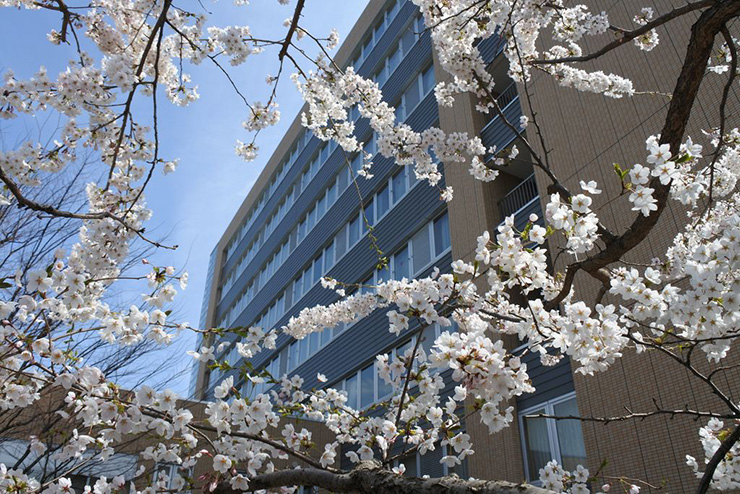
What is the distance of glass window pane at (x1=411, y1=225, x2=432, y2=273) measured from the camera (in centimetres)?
1345

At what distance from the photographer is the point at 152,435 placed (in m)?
3.35

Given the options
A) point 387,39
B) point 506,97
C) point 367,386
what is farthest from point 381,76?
point 367,386

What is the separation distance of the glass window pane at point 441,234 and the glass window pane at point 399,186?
2.13 m

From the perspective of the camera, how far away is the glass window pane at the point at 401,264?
1422 centimetres

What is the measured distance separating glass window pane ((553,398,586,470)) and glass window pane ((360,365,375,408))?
5.97 m

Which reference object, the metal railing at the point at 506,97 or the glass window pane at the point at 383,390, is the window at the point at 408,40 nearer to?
the metal railing at the point at 506,97

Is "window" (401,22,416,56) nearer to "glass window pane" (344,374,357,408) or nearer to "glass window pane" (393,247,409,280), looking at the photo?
"glass window pane" (393,247,409,280)

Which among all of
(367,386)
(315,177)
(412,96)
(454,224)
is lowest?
(367,386)

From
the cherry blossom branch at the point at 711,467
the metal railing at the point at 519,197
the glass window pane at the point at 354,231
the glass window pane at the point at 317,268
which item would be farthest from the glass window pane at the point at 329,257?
the cherry blossom branch at the point at 711,467

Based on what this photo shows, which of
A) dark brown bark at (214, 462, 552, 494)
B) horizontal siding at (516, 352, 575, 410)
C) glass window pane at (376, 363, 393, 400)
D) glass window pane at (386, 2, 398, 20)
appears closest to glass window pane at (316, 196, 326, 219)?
glass window pane at (386, 2, 398, 20)

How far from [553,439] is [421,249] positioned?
6124mm

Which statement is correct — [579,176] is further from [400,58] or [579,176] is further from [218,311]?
[218,311]

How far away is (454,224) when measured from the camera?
12.4 m

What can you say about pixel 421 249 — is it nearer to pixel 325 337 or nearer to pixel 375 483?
pixel 325 337
